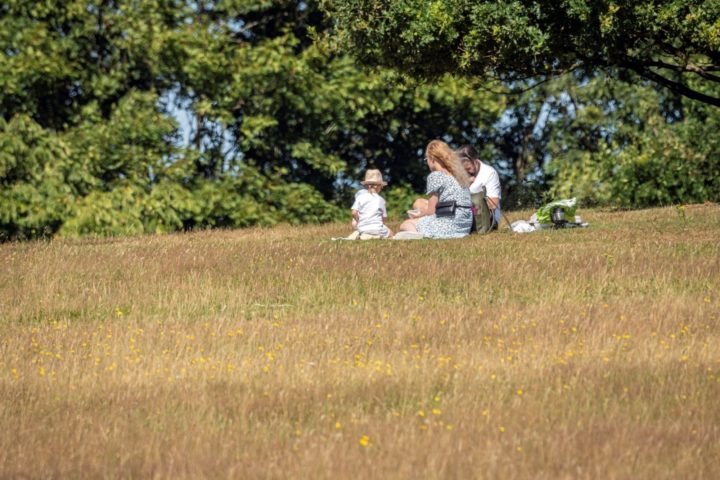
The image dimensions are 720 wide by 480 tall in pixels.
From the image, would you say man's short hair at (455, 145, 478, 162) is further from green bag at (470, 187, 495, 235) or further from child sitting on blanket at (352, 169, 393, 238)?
child sitting on blanket at (352, 169, 393, 238)

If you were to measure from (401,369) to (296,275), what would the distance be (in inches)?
199

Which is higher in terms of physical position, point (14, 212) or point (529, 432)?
point (529, 432)

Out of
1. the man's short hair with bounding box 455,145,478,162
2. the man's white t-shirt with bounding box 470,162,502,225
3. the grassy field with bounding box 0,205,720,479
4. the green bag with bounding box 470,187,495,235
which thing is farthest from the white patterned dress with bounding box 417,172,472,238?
the grassy field with bounding box 0,205,720,479

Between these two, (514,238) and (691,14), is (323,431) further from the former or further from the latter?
(691,14)

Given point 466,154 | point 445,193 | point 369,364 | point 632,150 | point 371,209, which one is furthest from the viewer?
point 632,150

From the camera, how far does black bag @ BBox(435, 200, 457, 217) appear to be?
1706cm

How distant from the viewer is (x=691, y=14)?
63.5ft

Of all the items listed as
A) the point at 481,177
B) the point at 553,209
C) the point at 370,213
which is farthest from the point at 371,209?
the point at 553,209

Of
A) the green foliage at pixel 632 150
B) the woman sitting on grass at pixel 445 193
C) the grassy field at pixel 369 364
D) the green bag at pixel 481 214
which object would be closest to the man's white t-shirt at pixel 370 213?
the woman sitting on grass at pixel 445 193

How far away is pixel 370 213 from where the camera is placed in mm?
17703

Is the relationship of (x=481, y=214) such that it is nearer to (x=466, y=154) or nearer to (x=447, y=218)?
(x=447, y=218)

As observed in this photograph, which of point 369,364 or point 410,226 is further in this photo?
point 410,226

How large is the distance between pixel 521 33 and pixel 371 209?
160 inches

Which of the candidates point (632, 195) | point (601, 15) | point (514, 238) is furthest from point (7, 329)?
point (632, 195)
